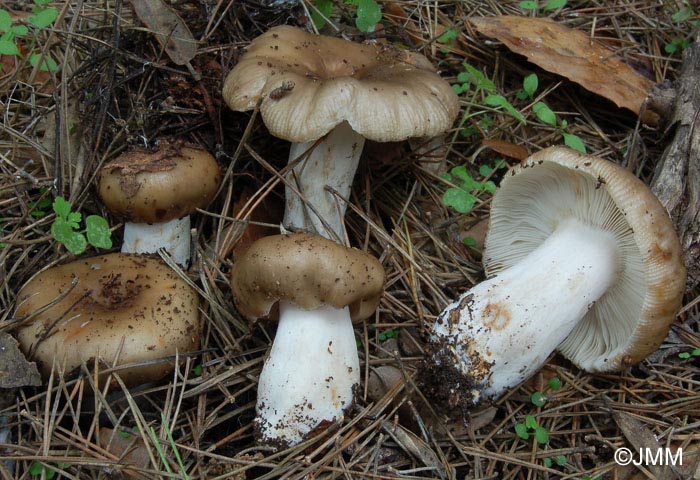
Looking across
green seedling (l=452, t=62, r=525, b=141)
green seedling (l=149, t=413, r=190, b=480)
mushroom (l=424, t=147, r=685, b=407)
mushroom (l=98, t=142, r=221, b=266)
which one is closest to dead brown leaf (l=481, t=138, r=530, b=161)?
green seedling (l=452, t=62, r=525, b=141)

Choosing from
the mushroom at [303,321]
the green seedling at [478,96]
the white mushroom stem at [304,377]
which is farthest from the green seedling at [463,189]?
the white mushroom stem at [304,377]

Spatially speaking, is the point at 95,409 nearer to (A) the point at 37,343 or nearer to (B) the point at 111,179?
(A) the point at 37,343

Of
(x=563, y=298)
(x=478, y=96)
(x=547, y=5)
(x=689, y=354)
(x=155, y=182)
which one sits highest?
(x=547, y=5)

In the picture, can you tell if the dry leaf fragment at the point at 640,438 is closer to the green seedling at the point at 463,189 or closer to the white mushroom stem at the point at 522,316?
the white mushroom stem at the point at 522,316

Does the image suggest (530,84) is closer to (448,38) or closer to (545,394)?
(448,38)

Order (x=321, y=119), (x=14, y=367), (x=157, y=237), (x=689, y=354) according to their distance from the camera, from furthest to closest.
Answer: (x=157, y=237), (x=689, y=354), (x=321, y=119), (x=14, y=367)

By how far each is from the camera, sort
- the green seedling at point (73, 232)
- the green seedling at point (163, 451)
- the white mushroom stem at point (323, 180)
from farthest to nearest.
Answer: the white mushroom stem at point (323, 180), the green seedling at point (73, 232), the green seedling at point (163, 451)

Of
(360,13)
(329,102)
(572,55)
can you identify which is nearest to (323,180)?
(329,102)
